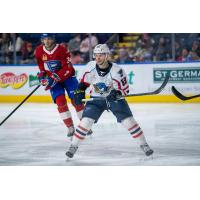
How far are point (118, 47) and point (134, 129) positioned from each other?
2.78 feet

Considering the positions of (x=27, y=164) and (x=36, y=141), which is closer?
(x=27, y=164)

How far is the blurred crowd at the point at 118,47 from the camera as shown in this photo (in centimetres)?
599

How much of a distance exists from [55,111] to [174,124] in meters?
1.17

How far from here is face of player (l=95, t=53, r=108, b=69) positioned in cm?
554

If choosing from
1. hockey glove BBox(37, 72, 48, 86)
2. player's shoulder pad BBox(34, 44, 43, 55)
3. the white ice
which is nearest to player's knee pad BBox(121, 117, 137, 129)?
the white ice

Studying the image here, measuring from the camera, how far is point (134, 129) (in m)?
5.71

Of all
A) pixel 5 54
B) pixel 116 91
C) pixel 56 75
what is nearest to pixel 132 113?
pixel 116 91

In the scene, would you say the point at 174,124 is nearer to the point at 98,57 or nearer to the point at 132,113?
the point at 132,113

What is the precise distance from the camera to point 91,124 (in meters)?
5.70

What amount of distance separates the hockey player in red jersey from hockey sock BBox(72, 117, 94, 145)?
7.0 inches

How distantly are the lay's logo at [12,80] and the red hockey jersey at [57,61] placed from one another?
0.70 metres

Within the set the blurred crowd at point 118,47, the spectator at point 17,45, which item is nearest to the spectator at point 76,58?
the blurred crowd at point 118,47

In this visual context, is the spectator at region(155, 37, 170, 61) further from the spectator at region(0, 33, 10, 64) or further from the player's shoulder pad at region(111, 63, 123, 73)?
the spectator at region(0, 33, 10, 64)

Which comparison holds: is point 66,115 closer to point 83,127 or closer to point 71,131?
point 71,131
